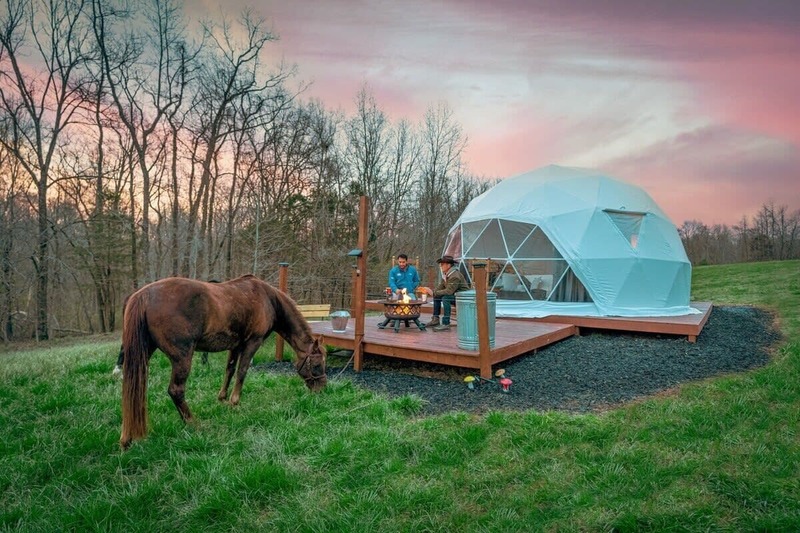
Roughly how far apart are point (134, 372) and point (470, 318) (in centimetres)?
405

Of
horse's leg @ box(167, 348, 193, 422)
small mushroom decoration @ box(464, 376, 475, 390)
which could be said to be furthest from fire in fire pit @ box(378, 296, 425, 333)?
horse's leg @ box(167, 348, 193, 422)

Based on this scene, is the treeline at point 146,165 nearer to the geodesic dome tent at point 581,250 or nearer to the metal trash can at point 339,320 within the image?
the geodesic dome tent at point 581,250

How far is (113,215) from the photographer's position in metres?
15.4

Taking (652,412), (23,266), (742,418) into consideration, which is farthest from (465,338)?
(23,266)

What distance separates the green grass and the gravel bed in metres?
0.55

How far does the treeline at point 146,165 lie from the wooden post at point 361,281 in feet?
32.8

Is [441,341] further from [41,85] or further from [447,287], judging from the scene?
[41,85]

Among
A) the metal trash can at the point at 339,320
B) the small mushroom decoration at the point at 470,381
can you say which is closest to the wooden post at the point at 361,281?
the metal trash can at the point at 339,320

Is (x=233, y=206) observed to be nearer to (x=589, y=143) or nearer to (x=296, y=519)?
(x=589, y=143)

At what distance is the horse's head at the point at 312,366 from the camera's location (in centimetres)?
504

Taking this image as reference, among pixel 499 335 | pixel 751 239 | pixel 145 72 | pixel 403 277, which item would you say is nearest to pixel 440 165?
pixel 145 72

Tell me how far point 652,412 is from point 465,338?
2.45m

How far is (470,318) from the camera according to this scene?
19.5 ft

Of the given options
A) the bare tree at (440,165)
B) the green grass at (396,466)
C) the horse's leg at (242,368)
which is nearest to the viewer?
the green grass at (396,466)
